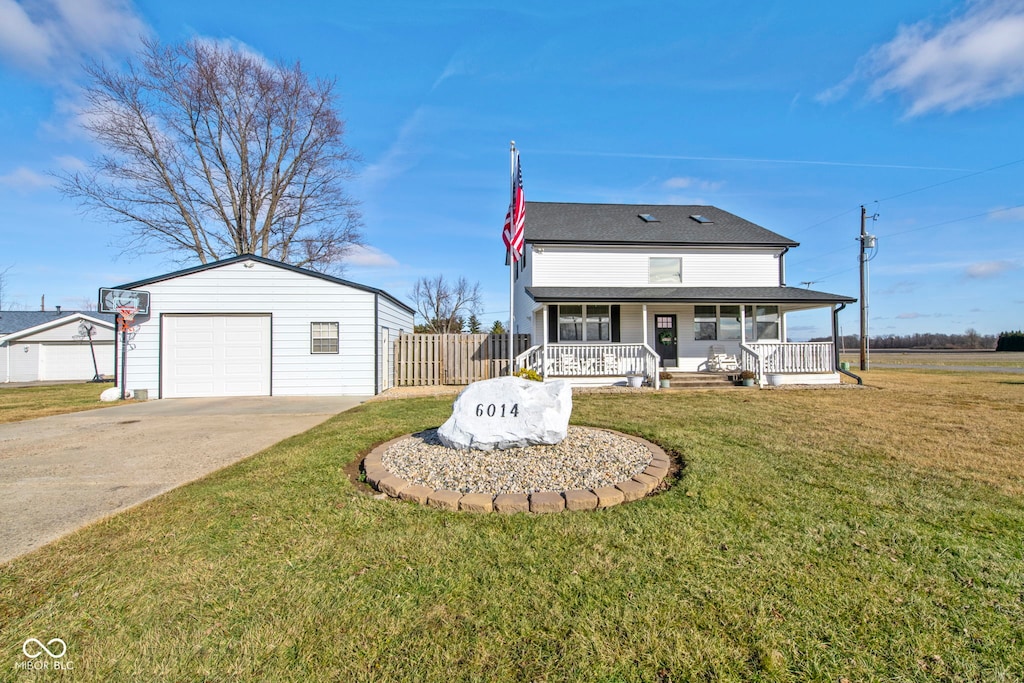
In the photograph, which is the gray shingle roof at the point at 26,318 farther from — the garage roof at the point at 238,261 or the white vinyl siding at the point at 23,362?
the garage roof at the point at 238,261

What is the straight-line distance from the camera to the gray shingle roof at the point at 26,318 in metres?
22.8

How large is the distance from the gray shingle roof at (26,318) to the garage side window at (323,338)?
58.2 feet

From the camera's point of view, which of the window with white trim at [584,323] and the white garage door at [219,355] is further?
the window with white trim at [584,323]

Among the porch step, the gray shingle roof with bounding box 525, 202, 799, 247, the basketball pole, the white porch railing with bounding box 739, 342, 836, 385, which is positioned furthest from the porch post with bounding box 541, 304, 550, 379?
the basketball pole

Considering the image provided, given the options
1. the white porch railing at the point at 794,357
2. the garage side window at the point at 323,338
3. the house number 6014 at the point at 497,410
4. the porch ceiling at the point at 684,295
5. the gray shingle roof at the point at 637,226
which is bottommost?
the house number 6014 at the point at 497,410

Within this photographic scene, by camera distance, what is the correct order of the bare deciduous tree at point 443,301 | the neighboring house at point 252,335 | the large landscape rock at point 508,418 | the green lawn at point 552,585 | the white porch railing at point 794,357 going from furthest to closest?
1. the bare deciduous tree at point 443,301
2. the white porch railing at point 794,357
3. the neighboring house at point 252,335
4. the large landscape rock at point 508,418
5. the green lawn at point 552,585

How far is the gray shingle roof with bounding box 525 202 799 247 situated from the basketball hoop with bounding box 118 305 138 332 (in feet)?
38.6

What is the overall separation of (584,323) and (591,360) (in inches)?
70.4

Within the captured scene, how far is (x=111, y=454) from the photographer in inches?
210

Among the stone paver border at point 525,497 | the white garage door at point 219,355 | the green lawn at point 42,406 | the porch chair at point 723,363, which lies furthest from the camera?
the porch chair at point 723,363

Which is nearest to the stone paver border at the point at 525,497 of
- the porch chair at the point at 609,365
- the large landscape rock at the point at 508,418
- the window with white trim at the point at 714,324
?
the large landscape rock at the point at 508,418

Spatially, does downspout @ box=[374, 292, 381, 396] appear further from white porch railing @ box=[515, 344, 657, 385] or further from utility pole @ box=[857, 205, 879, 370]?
utility pole @ box=[857, 205, 879, 370]

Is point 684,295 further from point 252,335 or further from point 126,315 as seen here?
point 126,315

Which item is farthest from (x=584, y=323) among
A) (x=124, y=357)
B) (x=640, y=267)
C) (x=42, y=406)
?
(x=42, y=406)
